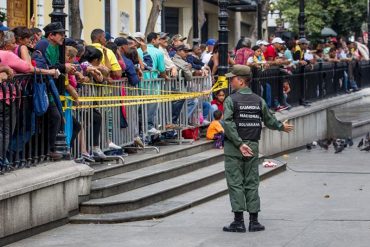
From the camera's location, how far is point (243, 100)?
12711 millimetres

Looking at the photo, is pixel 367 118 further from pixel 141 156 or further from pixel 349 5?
pixel 349 5

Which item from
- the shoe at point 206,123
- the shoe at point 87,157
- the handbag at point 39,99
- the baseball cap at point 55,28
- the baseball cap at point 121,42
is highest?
the baseball cap at point 55,28

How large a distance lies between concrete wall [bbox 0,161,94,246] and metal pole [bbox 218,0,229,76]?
22.7 feet

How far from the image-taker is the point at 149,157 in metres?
16.3

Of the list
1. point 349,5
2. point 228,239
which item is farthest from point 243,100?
point 349,5

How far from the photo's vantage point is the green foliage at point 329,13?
51969mm

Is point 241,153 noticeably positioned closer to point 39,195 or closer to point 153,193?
point 153,193

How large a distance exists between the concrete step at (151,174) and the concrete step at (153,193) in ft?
0.24

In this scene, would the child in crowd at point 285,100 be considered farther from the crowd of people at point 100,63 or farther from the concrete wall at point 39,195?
the concrete wall at point 39,195

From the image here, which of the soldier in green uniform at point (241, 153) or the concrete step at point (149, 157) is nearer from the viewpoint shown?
the soldier in green uniform at point (241, 153)

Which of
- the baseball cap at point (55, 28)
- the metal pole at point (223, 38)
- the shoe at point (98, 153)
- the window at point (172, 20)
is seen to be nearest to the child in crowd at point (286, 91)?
the metal pole at point (223, 38)

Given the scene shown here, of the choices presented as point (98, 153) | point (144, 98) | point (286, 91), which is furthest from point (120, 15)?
point (98, 153)

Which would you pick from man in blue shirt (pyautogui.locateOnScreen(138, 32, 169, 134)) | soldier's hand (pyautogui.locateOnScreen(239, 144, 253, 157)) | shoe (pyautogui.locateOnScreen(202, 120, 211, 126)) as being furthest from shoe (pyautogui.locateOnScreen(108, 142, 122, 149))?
shoe (pyautogui.locateOnScreen(202, 120, 211, 126))

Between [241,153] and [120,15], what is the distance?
23042mm
